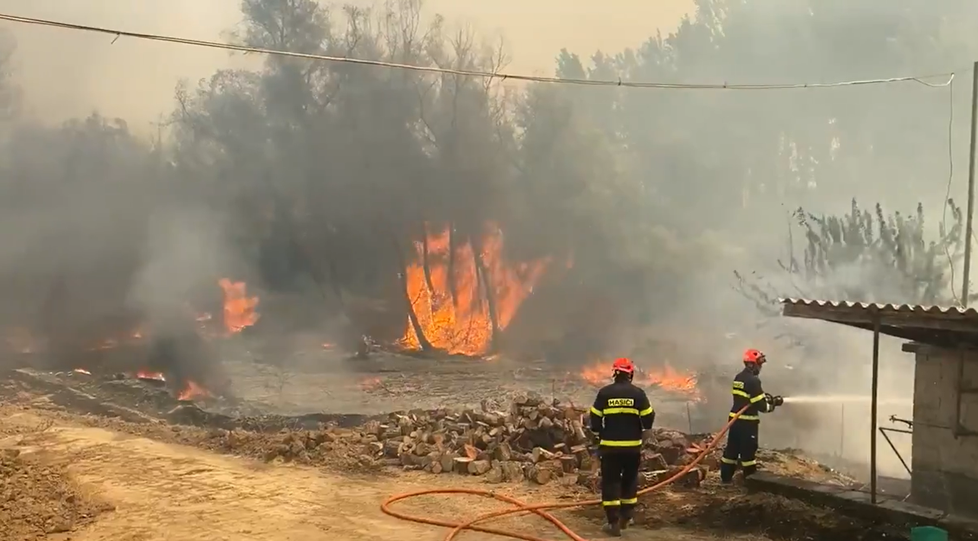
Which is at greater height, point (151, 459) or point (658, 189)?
point (658, 189)

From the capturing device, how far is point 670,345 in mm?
20156

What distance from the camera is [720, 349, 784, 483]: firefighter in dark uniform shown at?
8.27m

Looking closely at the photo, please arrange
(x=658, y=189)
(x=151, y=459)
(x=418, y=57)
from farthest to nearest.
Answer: (x=658, y=189) < (x=418, y=57) < (x=151, y=459)

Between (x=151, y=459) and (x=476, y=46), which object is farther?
(x=476, y=46)

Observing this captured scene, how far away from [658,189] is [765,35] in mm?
6341

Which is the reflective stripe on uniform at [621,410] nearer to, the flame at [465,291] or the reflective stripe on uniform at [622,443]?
the reflective stripe on uniform at [622,443]

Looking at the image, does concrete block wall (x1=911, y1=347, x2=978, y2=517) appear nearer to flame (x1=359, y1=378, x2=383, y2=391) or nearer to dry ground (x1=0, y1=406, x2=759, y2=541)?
dry ground (x1=0, y1=406, x2=759, y2=541)

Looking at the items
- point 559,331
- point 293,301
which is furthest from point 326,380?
point 559,331

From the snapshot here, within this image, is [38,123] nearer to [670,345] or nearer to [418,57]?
[418,57]

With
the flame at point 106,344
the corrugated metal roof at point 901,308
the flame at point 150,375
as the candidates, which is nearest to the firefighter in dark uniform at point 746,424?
the corrugated metal roof at point 901,308

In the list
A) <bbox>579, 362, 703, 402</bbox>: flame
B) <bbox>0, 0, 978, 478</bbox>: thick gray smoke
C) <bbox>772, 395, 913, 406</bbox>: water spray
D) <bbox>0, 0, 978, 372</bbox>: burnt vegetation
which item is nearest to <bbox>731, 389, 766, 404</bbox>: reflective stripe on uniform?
<bbox>772, 395, 913, 406</bbox>: water spray

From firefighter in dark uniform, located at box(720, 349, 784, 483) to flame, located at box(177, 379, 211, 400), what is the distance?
1162 cm

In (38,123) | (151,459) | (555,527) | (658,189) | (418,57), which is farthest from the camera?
(658,189)

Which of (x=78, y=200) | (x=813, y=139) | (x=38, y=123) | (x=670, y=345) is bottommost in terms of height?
(x=670, y=345)
